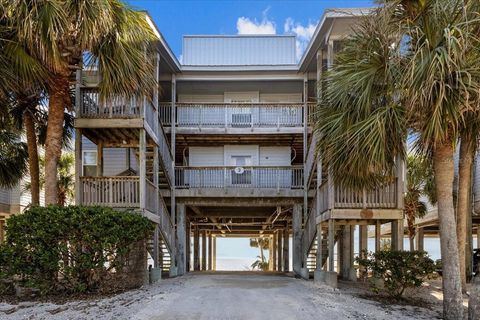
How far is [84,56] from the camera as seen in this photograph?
11.1m

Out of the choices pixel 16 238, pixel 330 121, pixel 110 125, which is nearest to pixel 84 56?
pixel 110 125

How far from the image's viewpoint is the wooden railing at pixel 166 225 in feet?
49.2

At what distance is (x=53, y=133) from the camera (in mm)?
11180

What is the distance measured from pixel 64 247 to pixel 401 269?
26.3 feet

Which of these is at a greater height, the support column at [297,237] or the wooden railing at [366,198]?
the wooden railing at [366,198]

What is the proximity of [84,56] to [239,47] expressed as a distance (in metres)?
10.3

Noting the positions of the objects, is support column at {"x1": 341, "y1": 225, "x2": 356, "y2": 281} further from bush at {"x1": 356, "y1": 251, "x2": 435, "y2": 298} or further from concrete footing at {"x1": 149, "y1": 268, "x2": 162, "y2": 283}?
concrete footing at {"x1": 149, "y1": 268, "x2": 162, "y2": 283}

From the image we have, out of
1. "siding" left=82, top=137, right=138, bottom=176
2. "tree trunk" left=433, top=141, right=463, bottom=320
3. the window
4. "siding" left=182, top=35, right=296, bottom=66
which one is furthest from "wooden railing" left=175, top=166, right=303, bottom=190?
"tree trunk" left=433, top=141, right=463, bottom=320

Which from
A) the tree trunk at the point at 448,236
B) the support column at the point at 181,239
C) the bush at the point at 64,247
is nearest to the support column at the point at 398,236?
the tree trunk at the point at 448,236

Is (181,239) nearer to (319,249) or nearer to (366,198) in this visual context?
(319,249)

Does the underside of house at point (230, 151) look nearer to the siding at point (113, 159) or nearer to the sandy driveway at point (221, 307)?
the siding at point (113, 159)

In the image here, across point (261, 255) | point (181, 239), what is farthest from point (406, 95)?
point (261, 255)

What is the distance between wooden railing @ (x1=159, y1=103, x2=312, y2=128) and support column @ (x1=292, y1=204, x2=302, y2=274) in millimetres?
3525

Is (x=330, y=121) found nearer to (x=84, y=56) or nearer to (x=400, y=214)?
(x=400, y=214)
